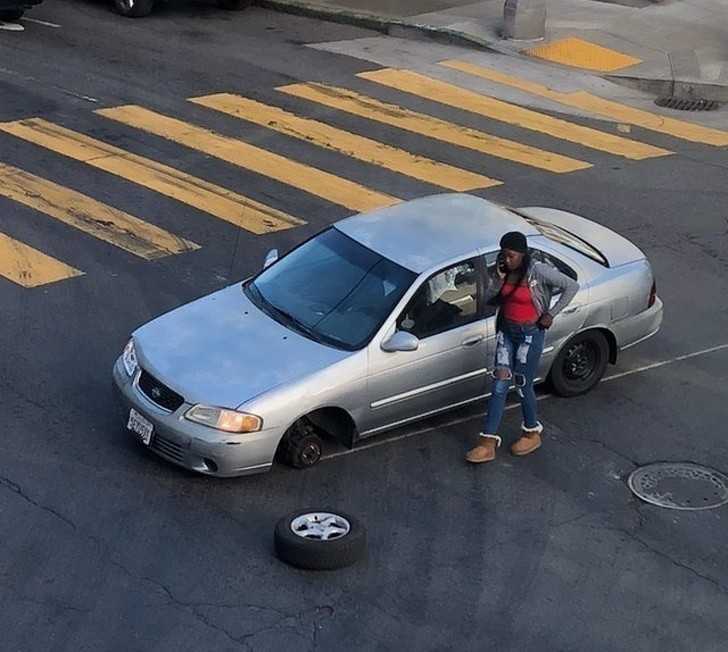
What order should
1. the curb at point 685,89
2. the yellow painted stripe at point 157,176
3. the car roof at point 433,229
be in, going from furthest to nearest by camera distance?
1. the curb at point 685,89
2. the yellow painted stripe at point 157,176
3. the car roof at point 433,229

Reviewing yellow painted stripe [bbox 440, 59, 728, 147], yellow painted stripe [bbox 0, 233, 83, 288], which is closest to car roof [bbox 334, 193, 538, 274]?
yellow painted stripe [bbox 0, 233, 83, 288]

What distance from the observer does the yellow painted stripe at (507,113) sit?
17453 millimetres

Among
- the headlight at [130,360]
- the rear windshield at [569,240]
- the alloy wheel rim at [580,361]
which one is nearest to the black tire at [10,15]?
the rear windshield at [569,240]

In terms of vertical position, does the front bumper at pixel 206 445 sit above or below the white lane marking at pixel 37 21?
above

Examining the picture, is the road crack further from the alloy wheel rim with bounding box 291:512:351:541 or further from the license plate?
the alloy wheel rim with bounding box 291:512:351:541

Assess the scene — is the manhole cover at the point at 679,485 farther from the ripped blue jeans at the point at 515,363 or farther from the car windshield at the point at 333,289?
the car windshield at the point at 333,289

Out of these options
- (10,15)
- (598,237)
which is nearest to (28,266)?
(598,237)

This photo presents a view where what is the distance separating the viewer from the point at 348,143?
1695 cm

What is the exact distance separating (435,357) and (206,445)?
1.80 metres

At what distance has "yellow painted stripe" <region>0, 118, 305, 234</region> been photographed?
47.6 feet

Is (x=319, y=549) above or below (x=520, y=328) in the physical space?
below

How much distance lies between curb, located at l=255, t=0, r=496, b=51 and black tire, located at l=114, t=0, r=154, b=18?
219 centimetres

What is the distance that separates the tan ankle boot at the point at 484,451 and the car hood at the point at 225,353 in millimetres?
1150

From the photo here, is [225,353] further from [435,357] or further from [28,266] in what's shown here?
[28,266]
